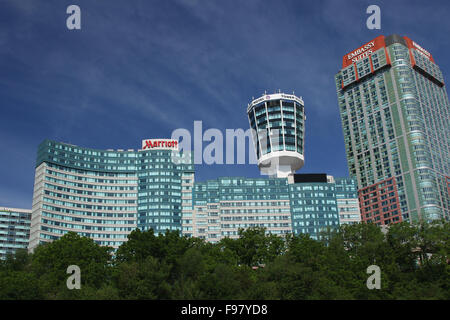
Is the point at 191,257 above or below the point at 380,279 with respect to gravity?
above

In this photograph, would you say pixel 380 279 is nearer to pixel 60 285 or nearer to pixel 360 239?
pixel 360 239

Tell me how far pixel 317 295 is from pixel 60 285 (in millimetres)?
52466

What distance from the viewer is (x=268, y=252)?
13775 centimetres

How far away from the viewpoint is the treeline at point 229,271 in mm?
95625

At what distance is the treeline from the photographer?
314ft

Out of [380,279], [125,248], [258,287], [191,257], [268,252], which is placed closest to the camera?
[258,287]

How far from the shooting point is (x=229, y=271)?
334 feet

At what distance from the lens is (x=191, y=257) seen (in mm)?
111688

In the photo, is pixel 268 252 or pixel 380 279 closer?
pixel 380 279

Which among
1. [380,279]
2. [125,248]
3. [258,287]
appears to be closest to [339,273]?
[380,279]
